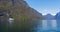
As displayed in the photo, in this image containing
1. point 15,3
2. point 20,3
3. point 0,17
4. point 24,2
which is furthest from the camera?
point 24,2

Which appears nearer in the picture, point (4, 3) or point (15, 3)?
point (4, 3)

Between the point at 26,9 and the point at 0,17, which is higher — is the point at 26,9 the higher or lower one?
the higher one

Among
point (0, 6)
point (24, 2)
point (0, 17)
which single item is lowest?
point (0, 17)

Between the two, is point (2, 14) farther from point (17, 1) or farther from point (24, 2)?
point (24, 2)

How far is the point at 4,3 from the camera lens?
100 meters

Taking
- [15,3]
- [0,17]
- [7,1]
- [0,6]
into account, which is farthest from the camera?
[15,3]

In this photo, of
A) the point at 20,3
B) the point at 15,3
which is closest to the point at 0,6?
the point at 15,3

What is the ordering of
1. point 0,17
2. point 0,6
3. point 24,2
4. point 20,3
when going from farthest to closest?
point 24,2 → point 20,3 → point 0,6 → point 0,17

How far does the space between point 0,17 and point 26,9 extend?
60.7 metres

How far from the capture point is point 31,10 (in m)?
145

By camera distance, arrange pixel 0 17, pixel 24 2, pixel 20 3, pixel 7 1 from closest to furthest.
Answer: pixel 0 17
pixel 7 1
pixel 20 3
pixel 24 2

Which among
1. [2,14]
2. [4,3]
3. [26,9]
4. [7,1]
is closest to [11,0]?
[7,1]

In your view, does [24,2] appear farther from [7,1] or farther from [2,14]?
[2,14]

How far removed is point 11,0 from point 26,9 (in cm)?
2466
